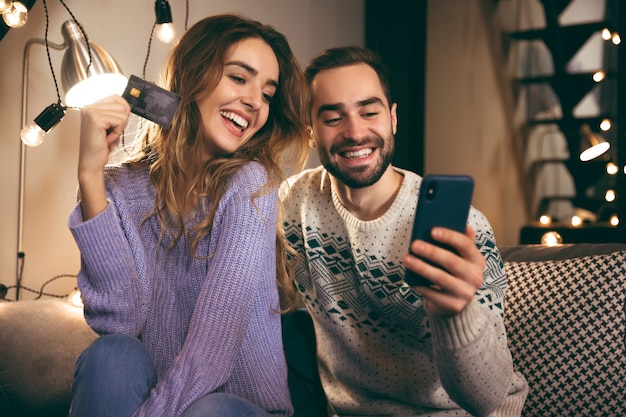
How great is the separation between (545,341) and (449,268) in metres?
0.71

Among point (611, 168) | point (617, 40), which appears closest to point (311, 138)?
point (617, 40)

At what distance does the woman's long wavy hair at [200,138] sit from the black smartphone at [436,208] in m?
0.45

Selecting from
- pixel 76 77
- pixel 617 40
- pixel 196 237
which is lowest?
pixel 196 237

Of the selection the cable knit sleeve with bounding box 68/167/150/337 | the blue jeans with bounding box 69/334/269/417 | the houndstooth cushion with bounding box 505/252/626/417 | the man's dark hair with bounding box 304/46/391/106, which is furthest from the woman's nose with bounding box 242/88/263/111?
the houndstooth cushion with bounding box 505/252/626/417

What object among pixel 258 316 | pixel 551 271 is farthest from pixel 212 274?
pixel 551 271

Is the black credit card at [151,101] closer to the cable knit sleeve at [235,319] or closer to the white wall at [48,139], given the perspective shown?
the cable knit sleeve at [235,319]

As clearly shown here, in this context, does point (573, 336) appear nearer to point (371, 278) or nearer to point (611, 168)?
point (371, 278)

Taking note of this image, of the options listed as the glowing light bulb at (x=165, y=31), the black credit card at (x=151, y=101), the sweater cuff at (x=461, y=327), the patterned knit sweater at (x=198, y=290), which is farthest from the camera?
the glowing light bulb at (x=165, y=31)

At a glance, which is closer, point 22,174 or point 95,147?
point 95,147

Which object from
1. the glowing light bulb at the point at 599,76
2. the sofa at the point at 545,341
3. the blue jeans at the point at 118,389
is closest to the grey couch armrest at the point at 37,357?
the sofa at the point at 545,341

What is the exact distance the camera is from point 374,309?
153 cm

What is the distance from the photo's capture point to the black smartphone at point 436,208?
1.03 m

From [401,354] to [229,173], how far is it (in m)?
0.54

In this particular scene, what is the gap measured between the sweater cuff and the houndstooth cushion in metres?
0.54
